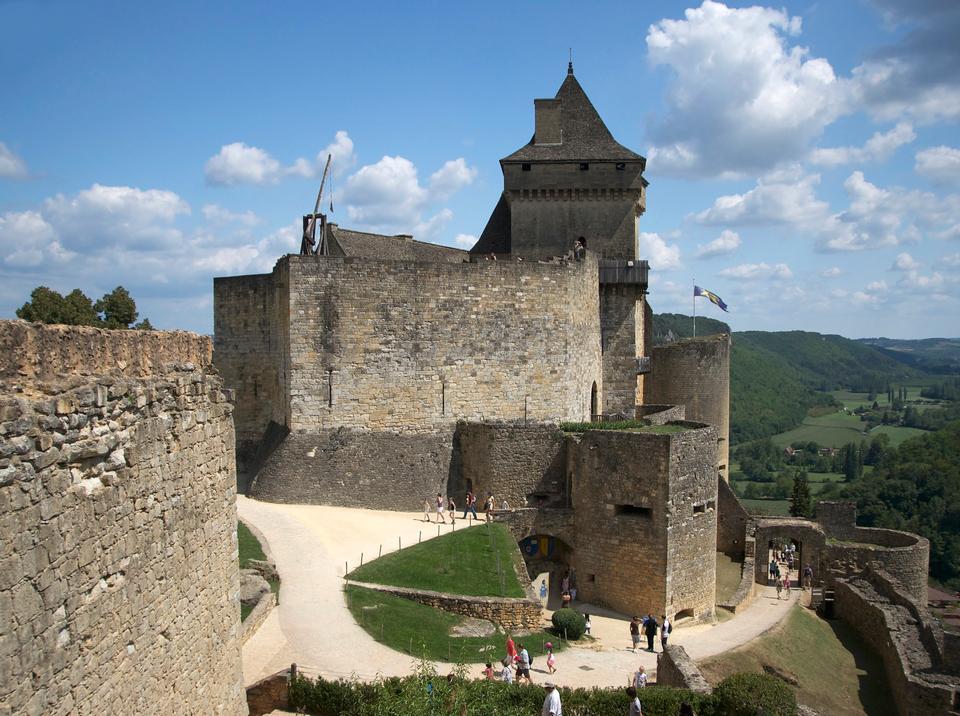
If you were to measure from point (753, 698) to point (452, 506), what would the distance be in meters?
12.5

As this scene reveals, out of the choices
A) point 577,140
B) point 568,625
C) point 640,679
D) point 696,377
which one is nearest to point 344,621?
point 568,625

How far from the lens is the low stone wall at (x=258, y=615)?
1520 centimetres

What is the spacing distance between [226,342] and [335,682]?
63.9 ft

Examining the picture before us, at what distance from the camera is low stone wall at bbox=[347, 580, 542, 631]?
62.1ft

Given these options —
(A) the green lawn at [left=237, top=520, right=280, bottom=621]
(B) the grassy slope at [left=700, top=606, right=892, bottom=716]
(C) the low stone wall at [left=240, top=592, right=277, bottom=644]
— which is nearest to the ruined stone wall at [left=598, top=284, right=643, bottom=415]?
(B) the grassy slope at [left=700, top=606, right=892, bottom=716]

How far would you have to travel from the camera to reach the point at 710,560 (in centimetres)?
2359

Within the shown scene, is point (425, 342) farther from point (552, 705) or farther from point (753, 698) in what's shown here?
point (753, 698)

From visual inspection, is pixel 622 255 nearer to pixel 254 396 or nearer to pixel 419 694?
pixel 254 396

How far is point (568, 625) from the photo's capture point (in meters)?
19.8

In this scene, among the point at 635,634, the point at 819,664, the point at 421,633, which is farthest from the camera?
the point at 819,664

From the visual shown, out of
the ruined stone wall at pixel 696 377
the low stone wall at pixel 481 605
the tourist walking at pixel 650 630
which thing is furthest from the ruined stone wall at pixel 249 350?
the ruined stone wall at pixel 696 377

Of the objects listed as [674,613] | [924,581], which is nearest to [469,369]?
[674,613]

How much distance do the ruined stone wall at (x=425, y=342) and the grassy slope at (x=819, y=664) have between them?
10.0 m

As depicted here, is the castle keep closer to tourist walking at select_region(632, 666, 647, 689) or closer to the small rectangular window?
the small rectangular window
